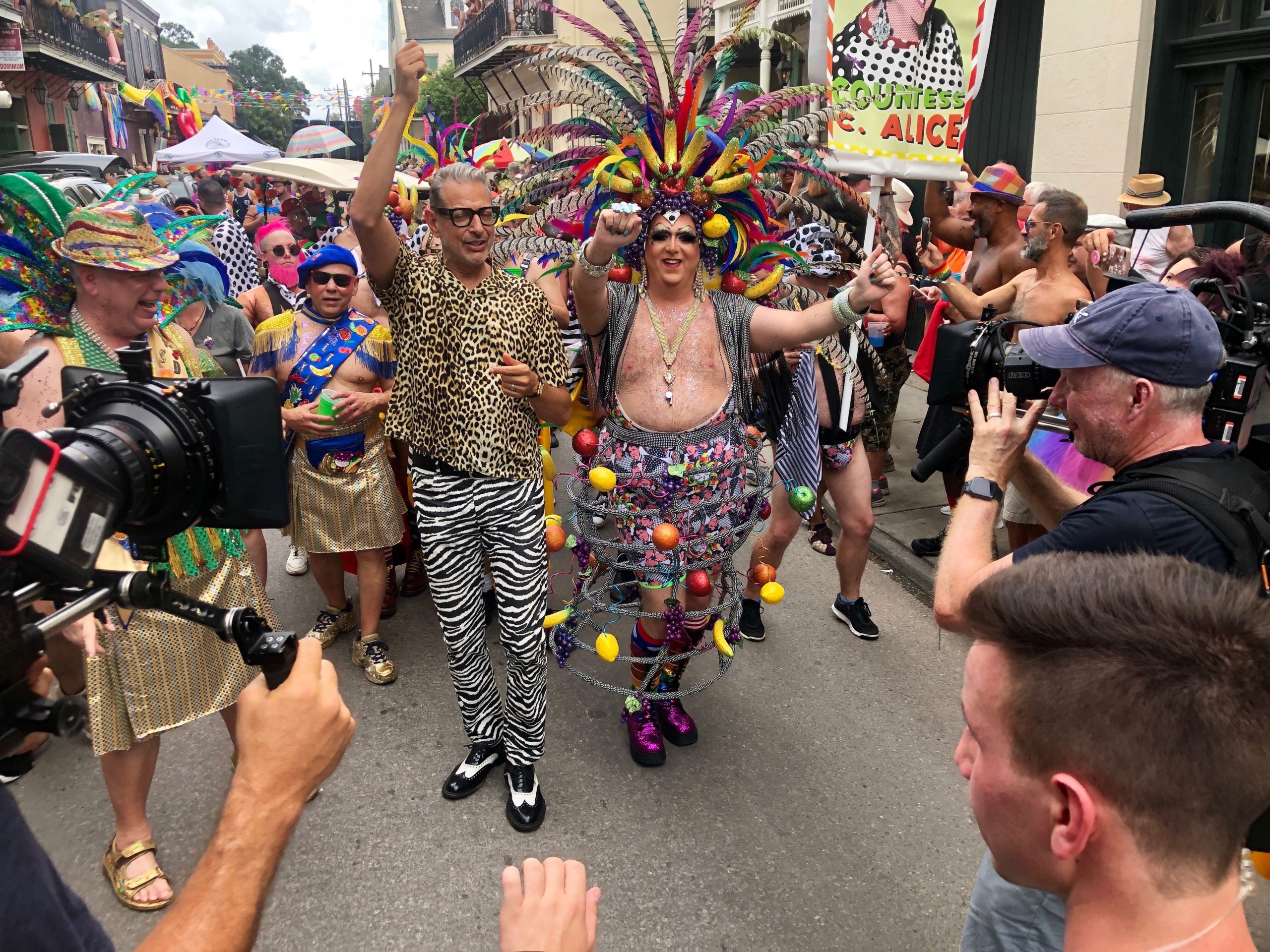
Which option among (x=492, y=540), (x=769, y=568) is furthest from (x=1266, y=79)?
(x=492, y=540)

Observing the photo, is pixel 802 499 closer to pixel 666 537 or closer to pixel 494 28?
pixel 666 537

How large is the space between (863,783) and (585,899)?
7.36 ft

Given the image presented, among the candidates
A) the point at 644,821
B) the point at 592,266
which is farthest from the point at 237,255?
the point at 644,821

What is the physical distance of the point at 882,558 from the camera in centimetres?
532

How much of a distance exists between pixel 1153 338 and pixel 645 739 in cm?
221

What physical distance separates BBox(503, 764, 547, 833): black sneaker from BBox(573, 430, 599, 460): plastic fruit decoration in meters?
1.12

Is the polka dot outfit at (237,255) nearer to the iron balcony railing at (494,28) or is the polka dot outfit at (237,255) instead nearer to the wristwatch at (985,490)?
the wristwatch at (985,490)

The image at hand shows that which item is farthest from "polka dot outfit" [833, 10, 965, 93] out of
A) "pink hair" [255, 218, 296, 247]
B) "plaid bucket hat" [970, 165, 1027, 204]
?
"pink hair" [255, 218, 296, 247]

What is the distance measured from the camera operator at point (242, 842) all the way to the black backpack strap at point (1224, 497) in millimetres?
1530

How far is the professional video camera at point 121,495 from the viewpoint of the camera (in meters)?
0.94

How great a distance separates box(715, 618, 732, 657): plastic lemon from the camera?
3133 mm

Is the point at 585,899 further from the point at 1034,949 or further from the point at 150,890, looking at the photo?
the point at 150,890

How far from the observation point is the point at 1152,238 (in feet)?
19.0

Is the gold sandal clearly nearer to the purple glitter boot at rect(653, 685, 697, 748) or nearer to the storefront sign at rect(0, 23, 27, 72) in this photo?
the purple glitter boot at rect(653, 685, 697, 748)
